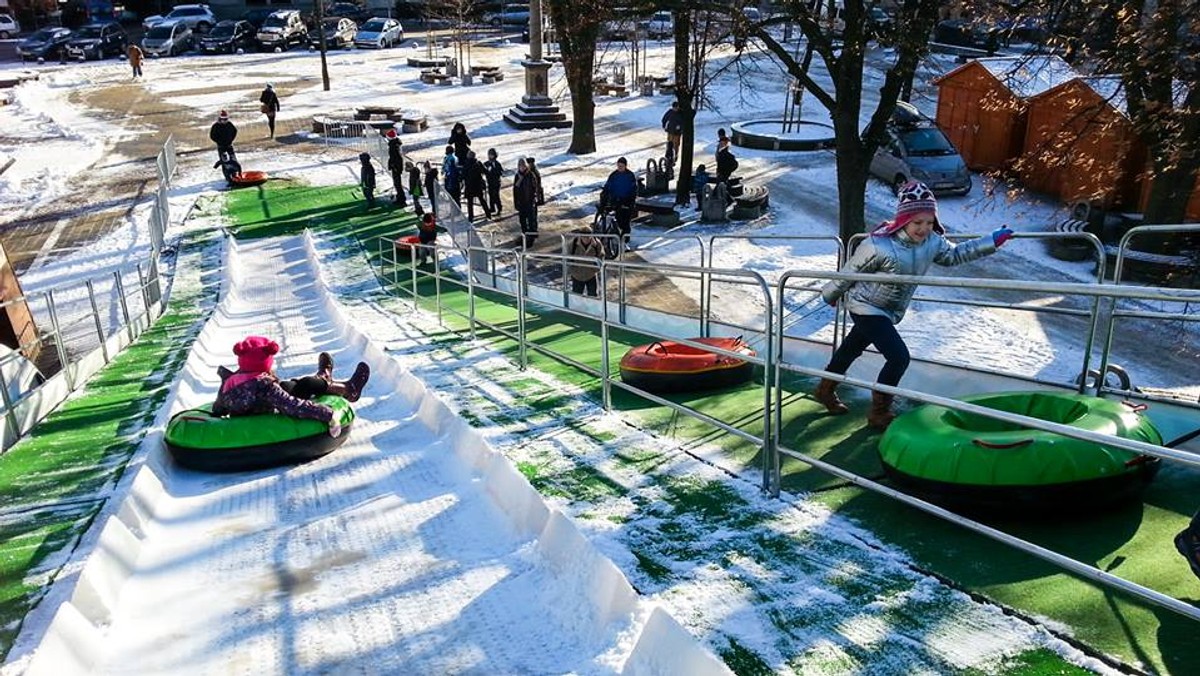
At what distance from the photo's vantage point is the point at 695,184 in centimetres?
2089

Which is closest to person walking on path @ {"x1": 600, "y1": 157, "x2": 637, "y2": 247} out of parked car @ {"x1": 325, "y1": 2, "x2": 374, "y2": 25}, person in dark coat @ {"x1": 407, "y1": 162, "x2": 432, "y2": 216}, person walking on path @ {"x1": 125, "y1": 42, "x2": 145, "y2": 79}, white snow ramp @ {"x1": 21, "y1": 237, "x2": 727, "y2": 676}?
person in dark coat @ {"x1": 407, "y1": 162, "x2": 432, "y2": 216}

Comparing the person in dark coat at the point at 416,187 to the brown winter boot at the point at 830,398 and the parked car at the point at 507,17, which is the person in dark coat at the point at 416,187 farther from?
the parked car at the point at 507,17

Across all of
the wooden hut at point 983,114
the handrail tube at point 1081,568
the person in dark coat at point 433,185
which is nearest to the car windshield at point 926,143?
the wooden hut at point 983,114

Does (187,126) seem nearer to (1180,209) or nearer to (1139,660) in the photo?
(1180,209)

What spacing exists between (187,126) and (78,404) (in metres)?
25.7

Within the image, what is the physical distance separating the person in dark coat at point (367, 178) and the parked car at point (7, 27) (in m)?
44.4

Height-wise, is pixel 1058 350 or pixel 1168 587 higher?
pixel 1168 587

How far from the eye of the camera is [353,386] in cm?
823

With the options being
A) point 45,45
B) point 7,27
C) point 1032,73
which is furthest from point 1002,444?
point 7,27

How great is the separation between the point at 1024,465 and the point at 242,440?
5.47 m

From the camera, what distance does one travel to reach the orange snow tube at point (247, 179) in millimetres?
24328

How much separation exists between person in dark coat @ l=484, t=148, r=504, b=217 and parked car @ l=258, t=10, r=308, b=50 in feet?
119

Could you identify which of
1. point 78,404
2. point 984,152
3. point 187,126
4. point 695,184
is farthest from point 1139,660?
point 187,126

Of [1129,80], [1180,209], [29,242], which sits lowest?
[29,242]
